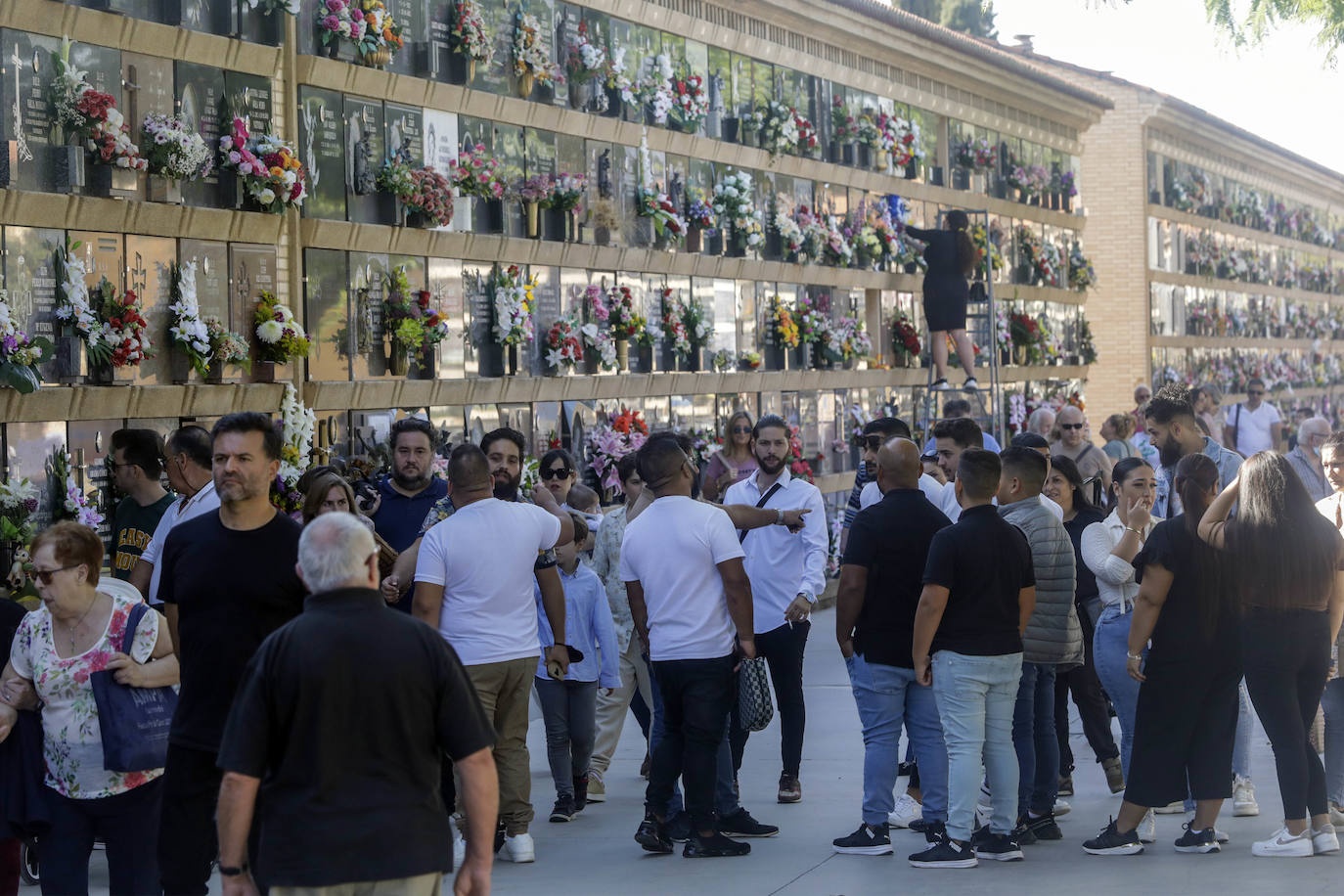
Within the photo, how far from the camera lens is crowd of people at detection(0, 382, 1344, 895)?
3.93m

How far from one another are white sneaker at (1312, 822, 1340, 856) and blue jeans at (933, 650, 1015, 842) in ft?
3.83

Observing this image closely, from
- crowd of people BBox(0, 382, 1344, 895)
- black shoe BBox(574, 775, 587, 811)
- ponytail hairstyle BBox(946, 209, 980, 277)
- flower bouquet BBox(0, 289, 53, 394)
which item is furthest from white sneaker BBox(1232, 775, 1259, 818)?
ponytail hairstyle BBox(946, 209, 980, 277)

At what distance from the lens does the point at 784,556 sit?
8438mm

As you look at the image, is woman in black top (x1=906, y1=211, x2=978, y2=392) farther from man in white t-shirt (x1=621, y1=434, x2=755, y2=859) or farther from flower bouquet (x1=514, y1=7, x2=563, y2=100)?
man in white t-shirt (x1=621, y1=434, x2=755, y2=859)

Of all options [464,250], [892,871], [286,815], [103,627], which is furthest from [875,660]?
[464,250]

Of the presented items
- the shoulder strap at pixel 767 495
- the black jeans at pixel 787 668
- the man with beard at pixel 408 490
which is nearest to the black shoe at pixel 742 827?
the black jeans at pixel 787 668

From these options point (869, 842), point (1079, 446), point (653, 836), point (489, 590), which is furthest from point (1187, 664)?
point (1079, 446)

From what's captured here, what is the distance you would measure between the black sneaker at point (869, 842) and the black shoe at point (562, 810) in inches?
55.2

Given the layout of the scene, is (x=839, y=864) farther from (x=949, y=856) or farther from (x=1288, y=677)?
(x=1288, y=677)

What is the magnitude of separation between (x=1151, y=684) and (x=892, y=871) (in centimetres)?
124

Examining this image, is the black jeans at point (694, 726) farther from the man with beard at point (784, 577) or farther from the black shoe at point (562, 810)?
the man with beard at point (784, 577)

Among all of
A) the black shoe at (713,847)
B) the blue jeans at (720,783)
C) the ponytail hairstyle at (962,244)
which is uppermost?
the ponytail hairstyle at (962,244)

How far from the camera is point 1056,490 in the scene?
27.1 ft

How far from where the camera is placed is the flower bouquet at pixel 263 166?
10648 mm
